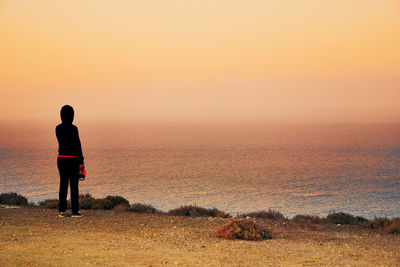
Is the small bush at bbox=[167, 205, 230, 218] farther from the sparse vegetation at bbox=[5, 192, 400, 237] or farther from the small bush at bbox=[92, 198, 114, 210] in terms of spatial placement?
the small bush at bbox=[92, 198, 114, 210]

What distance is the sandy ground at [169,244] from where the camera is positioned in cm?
872

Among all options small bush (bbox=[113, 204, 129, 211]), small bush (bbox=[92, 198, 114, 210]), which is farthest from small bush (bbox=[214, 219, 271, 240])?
small bush (bbox=[92, 198, 114, 210])

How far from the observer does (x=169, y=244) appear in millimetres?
10242

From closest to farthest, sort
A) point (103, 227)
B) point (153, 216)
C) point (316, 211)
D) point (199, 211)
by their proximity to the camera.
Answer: point (103, 227)
point (153, 216)
point (199, 211)
point (316, 211)

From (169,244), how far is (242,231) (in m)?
2.01

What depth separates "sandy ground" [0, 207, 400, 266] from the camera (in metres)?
8.72

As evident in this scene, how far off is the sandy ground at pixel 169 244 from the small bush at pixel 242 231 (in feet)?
0.87

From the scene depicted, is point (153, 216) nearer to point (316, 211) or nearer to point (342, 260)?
point (342, 260)

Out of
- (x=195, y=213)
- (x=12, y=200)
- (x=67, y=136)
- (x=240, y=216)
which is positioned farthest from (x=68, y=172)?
(x=12, y=200)

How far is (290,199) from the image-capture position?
33.3 m

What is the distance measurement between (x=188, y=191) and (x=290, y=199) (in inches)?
324

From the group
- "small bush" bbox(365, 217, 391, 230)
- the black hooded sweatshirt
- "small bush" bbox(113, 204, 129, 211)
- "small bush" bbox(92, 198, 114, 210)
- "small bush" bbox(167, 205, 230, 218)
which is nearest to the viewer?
the black hooded sweatshirt

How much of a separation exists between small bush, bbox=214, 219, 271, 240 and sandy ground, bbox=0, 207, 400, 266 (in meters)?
0.26

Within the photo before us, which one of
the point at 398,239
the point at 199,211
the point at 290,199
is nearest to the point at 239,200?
the point at 290,199
